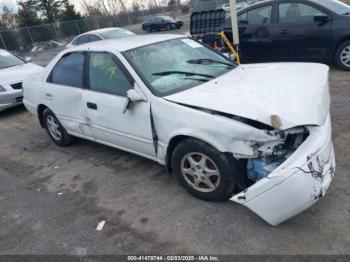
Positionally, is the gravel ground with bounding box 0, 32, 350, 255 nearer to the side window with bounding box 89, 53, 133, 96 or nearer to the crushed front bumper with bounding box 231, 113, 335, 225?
the crushed front bumper with bounding box 231, 113, 335, 225

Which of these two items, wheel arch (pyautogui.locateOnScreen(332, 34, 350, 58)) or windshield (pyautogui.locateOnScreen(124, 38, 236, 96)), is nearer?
windshield (pyautogui.locateOnScreen(124, 38, 236, 96))

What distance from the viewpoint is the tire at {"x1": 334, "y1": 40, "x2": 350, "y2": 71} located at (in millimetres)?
6589

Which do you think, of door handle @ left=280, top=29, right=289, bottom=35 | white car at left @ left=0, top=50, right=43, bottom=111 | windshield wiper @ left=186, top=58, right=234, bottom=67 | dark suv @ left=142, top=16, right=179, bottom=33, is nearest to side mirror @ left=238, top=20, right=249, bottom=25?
door handle @ left=280, top=29, right=289, bottom=35

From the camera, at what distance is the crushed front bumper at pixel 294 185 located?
2449 mm

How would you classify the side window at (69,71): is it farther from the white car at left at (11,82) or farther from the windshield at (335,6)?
the windshield at (335,6)

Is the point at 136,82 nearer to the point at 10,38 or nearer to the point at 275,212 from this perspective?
the point at 275,212

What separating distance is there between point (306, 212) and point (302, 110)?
92 centimetres

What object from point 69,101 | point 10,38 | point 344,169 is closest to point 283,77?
point 344,169

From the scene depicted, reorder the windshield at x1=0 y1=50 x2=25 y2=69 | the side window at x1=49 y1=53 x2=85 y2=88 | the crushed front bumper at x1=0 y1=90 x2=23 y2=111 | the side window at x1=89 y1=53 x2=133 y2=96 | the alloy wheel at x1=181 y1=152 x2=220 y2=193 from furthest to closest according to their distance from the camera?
the windshield at x1=0 y1=50 x2=25 y2=69 < the crushed front bumper at x1=0 y1=90 x2=23 y2=111 < the side window at x1=49 y1=53 x2=85 y2=88 < the side window at x1=89 y1=53 x2=133 y2=96 < the alloy wheel at x1=181 y1=152 x2=220 y2=193

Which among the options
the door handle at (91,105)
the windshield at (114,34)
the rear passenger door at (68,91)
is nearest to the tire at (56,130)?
the rear passenger door at (68,91)

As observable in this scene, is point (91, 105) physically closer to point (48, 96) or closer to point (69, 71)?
point (69, 71)

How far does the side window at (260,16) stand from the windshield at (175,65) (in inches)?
148

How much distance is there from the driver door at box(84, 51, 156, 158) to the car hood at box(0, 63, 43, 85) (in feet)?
15.0

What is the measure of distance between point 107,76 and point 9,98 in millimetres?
4849
